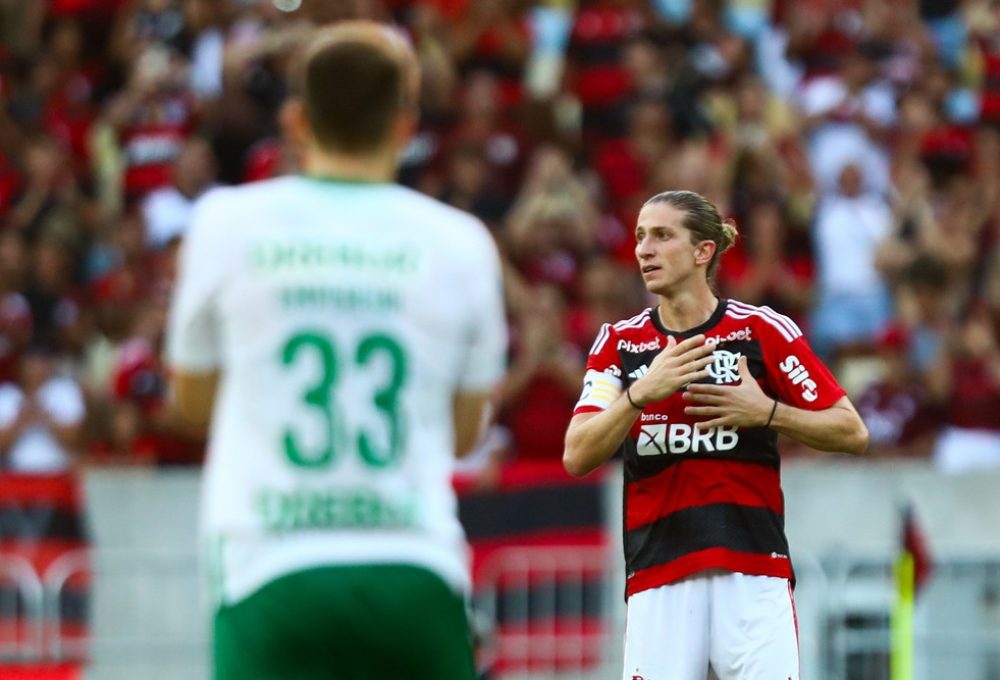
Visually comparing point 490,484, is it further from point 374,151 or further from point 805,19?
point 374,151

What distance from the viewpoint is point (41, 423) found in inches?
542

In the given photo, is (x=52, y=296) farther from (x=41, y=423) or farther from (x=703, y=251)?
(x=703, y=251)

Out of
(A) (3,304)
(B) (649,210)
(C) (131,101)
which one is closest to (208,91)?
(C) (131,101)

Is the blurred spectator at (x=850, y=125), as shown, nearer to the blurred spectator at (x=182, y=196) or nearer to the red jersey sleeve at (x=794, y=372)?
the blurred spectator at (x=182, y=196)

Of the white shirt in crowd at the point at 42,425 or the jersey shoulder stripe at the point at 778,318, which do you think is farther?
the white shirt in crowd at the point at 42,425

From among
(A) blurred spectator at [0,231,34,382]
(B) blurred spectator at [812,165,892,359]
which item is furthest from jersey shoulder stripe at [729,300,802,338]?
(A) blurred spectator at [0,231,34,382]

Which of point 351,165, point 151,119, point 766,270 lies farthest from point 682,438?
point 151,119

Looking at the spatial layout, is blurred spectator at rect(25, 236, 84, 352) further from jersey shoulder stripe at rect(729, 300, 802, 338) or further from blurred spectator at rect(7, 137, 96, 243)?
jersey shoulder stripe at rect(729, 300, 802, 338)

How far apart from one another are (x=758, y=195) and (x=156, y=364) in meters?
4.97

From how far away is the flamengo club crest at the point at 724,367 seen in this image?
23.3ft

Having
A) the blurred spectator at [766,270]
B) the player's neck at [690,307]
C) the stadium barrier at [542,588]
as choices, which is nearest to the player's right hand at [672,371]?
the player's neck at [690,307]

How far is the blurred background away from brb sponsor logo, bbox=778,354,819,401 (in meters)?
3.86

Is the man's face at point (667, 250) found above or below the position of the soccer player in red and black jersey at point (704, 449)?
above

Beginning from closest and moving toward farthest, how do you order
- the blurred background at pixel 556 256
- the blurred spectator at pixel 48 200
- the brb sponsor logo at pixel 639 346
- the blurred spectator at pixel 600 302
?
the brb sponsor logo at pixel 639 346
the blurred background at pixel 556 256
the blurred spectator at pixel 600 302
the blurred spectator at pixel 48 200
